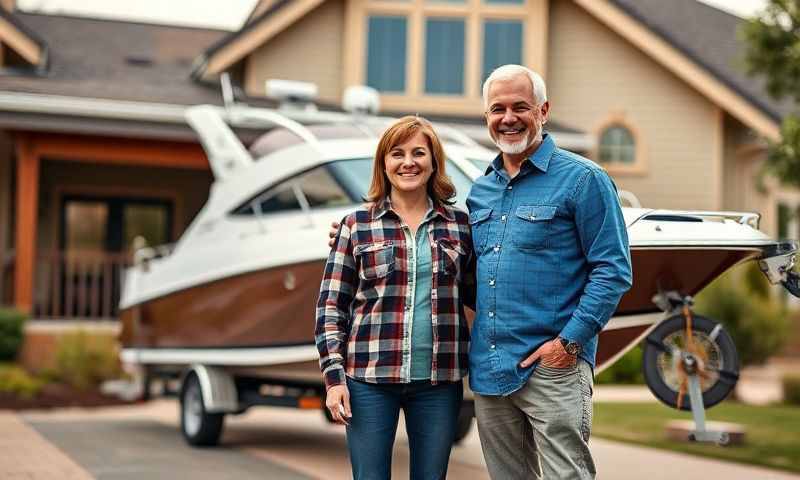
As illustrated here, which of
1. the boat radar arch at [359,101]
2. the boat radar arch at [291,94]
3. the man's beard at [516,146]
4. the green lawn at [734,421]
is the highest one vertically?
the boat radar arch at [291,94]

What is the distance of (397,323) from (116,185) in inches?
624

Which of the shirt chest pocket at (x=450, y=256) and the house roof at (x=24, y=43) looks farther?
the house roof at (x=24, y=43)

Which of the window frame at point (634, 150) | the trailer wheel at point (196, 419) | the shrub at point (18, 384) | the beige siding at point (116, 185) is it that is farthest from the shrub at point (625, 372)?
the trailer wheel at point (196, 419)

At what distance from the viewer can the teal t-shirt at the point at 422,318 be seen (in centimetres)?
426

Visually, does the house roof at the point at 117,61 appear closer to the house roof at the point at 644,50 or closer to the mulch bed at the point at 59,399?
the house roof at the point at 644,50

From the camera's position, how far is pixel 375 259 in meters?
4.32

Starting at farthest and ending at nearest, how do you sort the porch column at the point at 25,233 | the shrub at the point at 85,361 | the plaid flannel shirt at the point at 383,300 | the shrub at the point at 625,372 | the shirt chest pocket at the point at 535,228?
1. the shrub at the point at 625,372
2. the porch column at the point at 25,233
3. the shrub at the point at 85,361
4. the plaid flannel shirt at the point at 383,300
5. the shirt chest pocket at the point at 535,228

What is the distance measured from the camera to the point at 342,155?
27.4 ft

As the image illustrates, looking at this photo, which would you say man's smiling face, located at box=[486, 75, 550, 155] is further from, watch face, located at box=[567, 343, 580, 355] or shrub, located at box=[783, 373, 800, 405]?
shrub, located at box=[783, 373, 800, 405]

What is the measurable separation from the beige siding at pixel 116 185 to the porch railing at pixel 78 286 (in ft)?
2.50

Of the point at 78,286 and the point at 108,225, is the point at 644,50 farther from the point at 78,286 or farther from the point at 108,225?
the point at 78,286

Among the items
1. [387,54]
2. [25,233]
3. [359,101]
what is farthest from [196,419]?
[387,54]

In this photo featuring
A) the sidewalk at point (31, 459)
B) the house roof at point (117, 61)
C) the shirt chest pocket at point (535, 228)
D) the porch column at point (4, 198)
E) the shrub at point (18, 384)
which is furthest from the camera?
the porch column at point (4, 198)

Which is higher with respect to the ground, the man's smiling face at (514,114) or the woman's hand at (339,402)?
the man's smiling face at (514,114)
